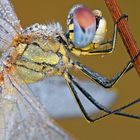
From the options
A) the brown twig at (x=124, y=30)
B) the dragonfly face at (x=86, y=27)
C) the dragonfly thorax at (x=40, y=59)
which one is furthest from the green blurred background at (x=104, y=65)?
the brown twig at (x=124, y=30)

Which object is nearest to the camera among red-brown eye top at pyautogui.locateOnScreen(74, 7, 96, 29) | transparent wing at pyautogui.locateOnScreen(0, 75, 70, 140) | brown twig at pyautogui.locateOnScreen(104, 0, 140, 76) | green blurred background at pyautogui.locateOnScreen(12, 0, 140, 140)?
brown twig at pyautogui.locateOnScreen(104, 0, 140, 76)

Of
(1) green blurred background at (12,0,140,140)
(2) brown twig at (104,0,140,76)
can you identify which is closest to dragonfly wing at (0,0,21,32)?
(2) brown twig at (104,0,140,76)

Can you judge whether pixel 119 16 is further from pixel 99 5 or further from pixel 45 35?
pixel 99 5

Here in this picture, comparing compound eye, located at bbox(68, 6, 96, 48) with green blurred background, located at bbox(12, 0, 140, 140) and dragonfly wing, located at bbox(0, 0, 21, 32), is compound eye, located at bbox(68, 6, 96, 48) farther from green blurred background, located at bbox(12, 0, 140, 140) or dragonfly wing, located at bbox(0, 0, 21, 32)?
green blurred background, located at bbox(12, 0, 140, 140)

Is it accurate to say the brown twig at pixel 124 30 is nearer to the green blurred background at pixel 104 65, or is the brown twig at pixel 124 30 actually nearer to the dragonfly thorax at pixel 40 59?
the dragonfly thorax at pixel 40 59

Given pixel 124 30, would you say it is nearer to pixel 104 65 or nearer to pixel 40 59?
pixel 40 59

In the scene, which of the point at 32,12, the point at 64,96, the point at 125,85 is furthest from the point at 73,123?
the point at 64,96
